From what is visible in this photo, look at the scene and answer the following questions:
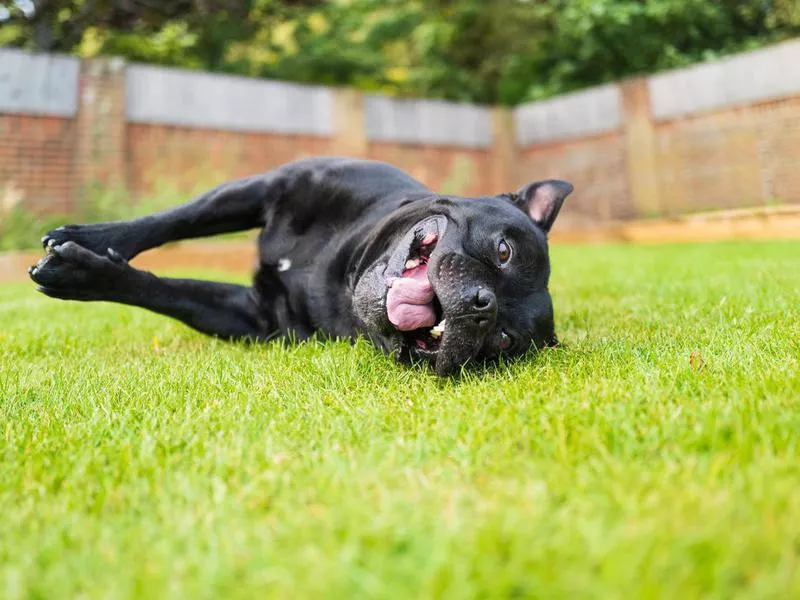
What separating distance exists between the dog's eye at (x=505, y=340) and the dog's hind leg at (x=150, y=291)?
45.2 inches

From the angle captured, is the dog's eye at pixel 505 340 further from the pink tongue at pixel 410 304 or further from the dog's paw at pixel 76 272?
the dog's paw at pixel 76 272

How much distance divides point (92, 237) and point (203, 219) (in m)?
0.47

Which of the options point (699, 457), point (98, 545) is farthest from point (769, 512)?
point (98, 545)

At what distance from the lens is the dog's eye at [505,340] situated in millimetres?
2311

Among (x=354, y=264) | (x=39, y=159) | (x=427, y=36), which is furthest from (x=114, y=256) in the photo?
(x=427, y=36)

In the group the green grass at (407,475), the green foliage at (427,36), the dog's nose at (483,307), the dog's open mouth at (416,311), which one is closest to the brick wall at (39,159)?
the green foliage at (427,36)

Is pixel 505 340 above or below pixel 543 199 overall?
below

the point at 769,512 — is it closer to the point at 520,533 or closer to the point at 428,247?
the point at 520,533

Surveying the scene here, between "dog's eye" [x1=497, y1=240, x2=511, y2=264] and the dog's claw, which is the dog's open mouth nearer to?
"dog's eye" [x1=497, y1=240, x2=511, y2=264]

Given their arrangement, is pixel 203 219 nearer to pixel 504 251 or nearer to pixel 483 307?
pixel 504 251

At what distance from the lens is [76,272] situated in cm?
257

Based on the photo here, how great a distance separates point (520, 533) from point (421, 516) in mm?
155

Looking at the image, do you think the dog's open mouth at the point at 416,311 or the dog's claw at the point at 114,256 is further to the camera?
the dog's claw at the point at 114,256

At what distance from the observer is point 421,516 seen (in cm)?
108
